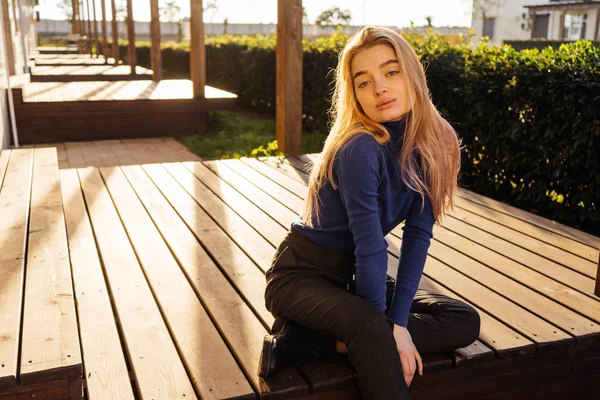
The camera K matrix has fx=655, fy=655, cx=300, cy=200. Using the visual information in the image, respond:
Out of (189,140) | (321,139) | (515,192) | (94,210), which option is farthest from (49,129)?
(515,192)

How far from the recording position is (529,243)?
3.24 m

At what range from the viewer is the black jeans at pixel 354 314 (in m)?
1.73

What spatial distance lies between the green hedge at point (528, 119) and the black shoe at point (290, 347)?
2.44 metres

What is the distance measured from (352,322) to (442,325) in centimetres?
37

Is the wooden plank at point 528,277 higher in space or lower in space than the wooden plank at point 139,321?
lower

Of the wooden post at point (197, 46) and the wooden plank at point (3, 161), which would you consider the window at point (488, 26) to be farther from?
the wooden plank at point (3, 161)

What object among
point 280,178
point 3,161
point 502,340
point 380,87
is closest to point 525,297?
point 502,340

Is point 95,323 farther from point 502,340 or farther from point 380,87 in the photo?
point 502,340

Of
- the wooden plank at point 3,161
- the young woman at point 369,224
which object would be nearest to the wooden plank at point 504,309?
the young woman at point 369,224

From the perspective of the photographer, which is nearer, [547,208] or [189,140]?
[547,208]

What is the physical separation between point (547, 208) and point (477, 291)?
2.02 metres

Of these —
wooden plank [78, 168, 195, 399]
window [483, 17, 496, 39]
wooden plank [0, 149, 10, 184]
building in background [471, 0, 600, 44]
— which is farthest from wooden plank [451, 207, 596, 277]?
window [483, 17, 496, 39]

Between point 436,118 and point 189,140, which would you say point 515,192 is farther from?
point 189,140

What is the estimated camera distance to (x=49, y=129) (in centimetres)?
830
